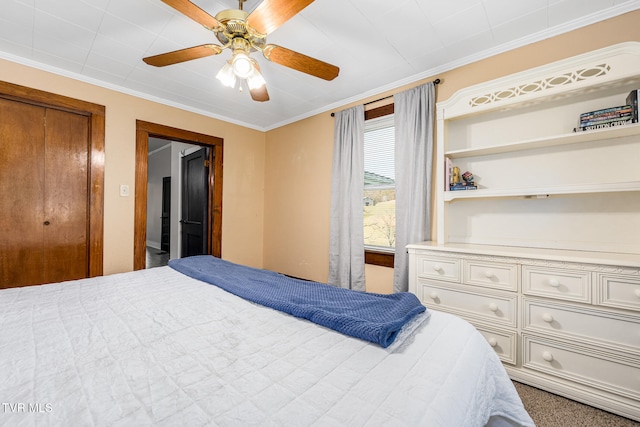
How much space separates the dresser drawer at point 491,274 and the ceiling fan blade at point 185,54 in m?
2.27

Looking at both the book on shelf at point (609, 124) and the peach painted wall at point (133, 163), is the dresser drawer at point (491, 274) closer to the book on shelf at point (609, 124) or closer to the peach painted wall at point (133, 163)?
the book on shelf at point (609, 124)

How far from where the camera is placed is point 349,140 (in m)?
3.15

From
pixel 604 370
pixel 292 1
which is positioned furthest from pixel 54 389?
pixel 604 370

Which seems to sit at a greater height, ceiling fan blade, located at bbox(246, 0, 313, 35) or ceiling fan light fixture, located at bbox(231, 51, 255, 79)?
ceiling fan blade, located at bbox(246, 0, 313, 35)

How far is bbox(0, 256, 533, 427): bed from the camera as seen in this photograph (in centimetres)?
65

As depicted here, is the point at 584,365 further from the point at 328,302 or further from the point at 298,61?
the point at 298,61

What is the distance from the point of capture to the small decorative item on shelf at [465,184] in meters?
2.24

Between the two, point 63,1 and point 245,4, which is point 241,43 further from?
point 63,1

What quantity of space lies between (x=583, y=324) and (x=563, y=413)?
527 millimetres

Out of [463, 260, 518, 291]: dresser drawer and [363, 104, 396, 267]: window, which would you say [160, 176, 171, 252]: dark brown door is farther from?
[463, 260, 518, 291]: dresser drawer

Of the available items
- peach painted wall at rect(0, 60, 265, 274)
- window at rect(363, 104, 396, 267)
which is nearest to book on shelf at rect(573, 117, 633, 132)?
window at rect(363, 104, 396, 267)

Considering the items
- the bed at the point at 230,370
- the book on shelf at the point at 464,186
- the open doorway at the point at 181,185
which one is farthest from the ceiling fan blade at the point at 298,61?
the open doorway at the point at 181,185

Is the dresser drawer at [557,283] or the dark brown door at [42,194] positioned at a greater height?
the dark brown door at [42,194]

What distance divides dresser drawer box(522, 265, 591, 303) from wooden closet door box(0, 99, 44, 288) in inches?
164
